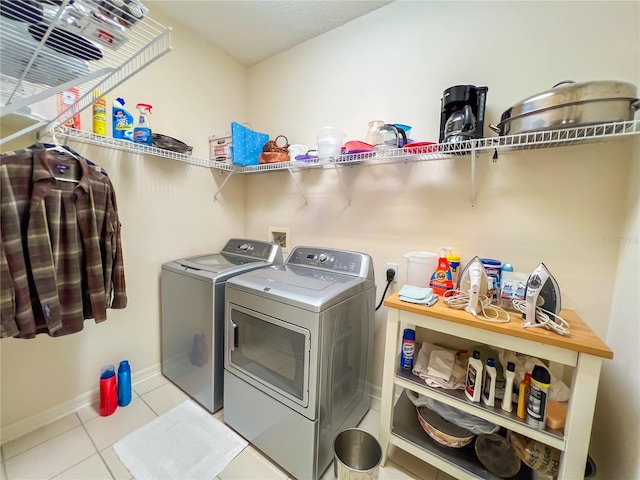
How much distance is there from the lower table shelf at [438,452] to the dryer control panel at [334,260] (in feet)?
2.63

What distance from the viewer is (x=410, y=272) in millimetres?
1531

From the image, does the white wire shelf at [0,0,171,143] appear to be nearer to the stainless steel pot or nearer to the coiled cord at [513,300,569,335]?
the stainless steel pot

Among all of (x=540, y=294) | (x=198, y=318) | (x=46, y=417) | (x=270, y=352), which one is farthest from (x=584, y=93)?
(x=46, y=417)

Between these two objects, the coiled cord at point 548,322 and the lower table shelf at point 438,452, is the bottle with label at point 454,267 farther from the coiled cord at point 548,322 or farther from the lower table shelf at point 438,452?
the lower table shelf at point 438,452

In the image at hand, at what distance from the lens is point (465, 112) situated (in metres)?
1.25

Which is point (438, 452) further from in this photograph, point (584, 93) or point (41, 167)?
point (41, 167)

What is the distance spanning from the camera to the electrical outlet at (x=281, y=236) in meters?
2.21

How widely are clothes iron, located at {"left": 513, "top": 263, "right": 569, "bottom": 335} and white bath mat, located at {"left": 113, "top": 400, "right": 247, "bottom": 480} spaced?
5.09ft

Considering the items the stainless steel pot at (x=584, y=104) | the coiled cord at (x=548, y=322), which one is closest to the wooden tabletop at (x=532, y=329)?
the coiled cord at (x=548, y=322)

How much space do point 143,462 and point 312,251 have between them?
1.42 m

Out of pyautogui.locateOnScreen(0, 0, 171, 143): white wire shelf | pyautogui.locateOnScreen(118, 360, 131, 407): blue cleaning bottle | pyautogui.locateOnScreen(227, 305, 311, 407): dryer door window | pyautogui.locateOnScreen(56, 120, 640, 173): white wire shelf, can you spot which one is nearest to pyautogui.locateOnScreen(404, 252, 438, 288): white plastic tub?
pyautogui.locateOnScreen(56, 120, 640, 173): white wire shelf

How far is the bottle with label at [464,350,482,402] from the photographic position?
1116mm

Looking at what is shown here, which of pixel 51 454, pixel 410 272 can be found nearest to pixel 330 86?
pixel 410 272

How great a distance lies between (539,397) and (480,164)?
A: 1.11 m
